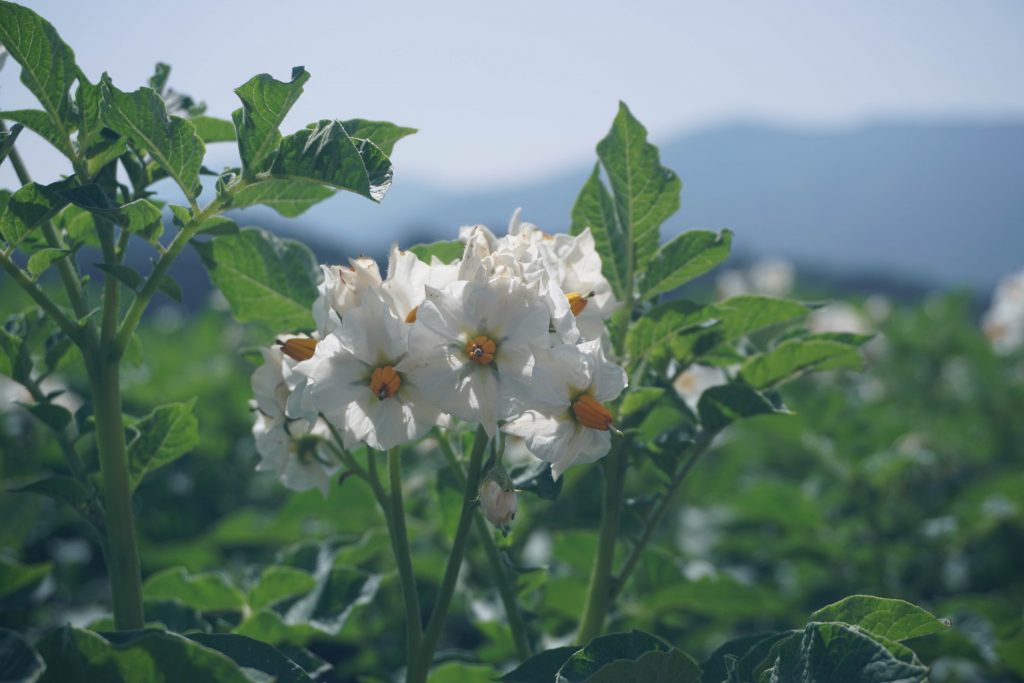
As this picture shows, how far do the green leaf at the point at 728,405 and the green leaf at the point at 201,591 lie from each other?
99cm

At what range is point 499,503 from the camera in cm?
110

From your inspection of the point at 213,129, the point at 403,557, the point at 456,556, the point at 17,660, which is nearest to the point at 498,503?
the point at 456,556

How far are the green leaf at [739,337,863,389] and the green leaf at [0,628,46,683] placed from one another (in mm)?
1138

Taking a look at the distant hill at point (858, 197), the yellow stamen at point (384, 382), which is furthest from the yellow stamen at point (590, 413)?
Answer: the distant hill at point (858, 197)

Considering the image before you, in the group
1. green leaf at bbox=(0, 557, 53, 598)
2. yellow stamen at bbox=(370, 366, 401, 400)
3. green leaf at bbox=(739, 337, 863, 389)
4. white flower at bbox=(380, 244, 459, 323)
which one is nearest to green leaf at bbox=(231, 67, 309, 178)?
white flower at bbox=(380, 244, 459, 323)

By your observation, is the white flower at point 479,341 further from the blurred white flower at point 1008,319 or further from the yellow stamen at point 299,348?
the blurred white flower at point 1008,319

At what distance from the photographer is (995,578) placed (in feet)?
10.4

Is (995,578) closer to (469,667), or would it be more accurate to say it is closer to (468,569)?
(468,569)

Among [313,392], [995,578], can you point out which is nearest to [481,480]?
[313,392]

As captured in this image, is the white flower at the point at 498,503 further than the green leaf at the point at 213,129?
No

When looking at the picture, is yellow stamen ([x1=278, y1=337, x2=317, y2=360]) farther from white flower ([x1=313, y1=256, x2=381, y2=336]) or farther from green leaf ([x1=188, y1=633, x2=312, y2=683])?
green leaf ([x1=188, y1=633, x2=312, y2=683])

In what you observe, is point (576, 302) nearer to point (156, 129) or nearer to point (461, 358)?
point (461, 358)

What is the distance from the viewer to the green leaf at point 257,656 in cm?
106

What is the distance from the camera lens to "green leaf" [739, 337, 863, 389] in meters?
1.45
